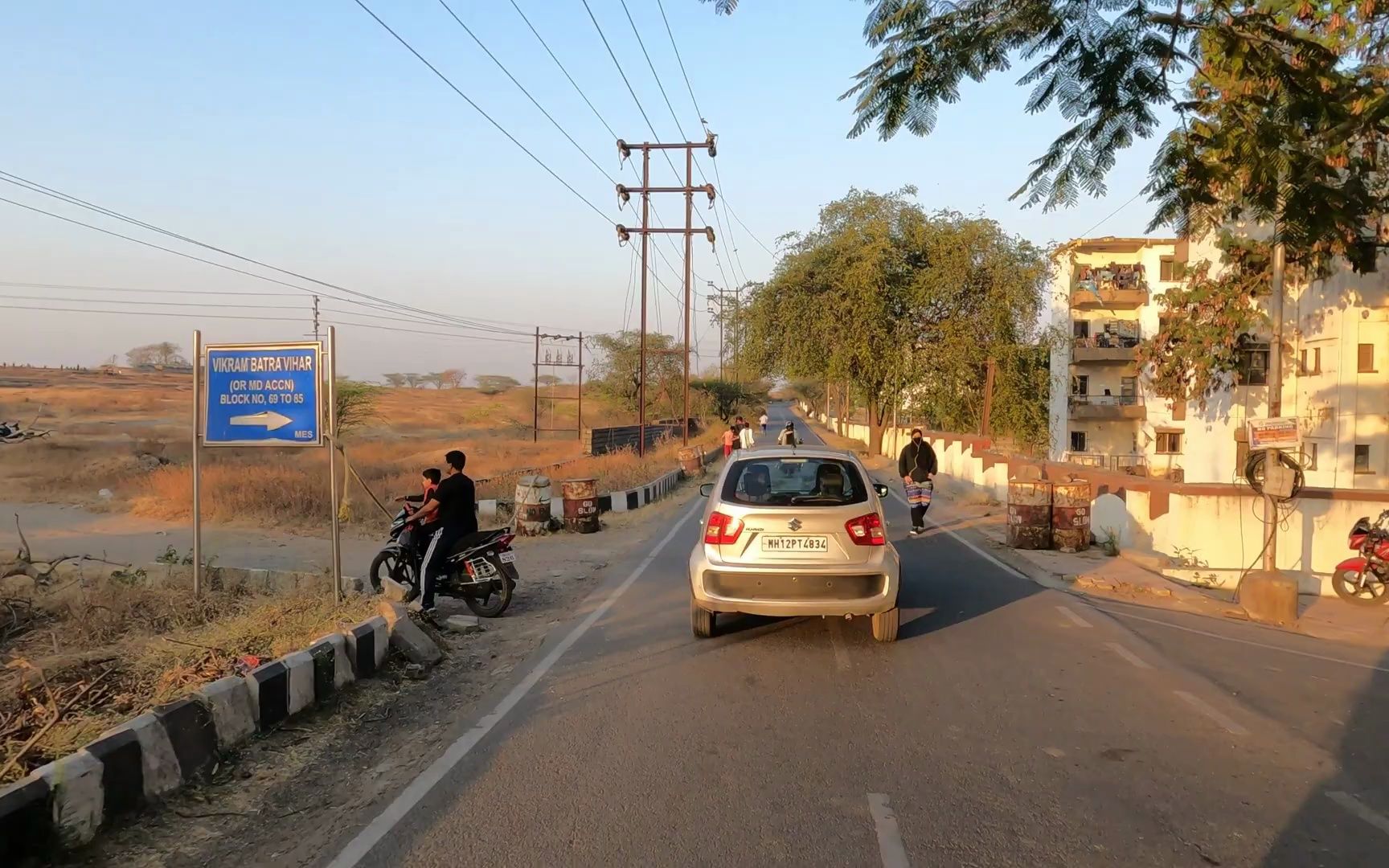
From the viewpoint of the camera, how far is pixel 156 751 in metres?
4.53

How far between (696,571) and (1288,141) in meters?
5.12

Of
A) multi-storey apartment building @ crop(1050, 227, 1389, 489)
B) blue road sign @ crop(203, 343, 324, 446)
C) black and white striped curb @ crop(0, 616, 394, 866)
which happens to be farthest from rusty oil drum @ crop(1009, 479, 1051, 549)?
black and white striped curb @ crop(0, 616, 394, 866)

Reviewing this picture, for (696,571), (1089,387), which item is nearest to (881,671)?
(696,571)

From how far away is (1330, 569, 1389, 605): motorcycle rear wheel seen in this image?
1222 cm

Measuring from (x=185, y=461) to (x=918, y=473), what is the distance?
82.3ft

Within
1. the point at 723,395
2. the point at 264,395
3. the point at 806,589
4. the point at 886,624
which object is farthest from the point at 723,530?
the point at 723,395

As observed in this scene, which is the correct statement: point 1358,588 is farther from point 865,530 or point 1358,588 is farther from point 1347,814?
point 1347,814

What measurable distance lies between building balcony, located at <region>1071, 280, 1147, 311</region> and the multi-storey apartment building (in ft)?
0.21

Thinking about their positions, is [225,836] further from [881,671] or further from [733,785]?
[881,671]

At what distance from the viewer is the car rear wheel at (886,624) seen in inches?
310

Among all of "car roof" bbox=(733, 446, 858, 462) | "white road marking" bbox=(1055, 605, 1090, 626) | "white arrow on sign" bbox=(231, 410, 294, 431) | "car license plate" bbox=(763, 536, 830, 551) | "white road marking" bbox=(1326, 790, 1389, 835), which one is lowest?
"white road marking" bbox=(1055, 605, 1090, 626)

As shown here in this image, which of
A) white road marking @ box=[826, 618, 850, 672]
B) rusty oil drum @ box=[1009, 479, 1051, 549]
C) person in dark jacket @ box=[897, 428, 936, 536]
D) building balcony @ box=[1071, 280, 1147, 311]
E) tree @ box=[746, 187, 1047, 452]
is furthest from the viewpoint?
building balcony @ box=[1071, 280, 1147, 311]

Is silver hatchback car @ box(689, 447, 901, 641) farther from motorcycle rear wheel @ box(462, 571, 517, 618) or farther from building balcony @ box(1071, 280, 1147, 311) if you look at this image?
building balcony @ box(1071, 280, 1147, 311)

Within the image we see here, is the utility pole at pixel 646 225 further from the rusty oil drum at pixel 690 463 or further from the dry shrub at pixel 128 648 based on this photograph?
the dry shrub at pixel 128 648
